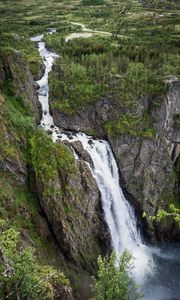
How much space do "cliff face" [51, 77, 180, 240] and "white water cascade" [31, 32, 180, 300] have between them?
217 cm

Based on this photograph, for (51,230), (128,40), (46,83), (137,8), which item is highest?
(137,8)

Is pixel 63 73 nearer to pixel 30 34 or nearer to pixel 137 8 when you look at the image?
pixel 30 34

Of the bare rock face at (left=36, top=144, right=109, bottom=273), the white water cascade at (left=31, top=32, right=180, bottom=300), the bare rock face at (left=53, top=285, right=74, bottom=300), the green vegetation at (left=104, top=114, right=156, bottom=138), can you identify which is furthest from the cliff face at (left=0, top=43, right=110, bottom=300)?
the green vegetation at (left=104, top=114, right=156, bottom=138)

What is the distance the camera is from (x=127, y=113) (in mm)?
63750

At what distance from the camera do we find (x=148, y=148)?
6262 cm

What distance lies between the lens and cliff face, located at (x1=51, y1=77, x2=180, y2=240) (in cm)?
6072

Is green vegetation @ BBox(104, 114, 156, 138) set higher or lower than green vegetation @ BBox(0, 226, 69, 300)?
higher

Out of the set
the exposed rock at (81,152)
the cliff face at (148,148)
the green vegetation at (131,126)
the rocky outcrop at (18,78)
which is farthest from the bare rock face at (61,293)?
the green vegetation at (131,126)

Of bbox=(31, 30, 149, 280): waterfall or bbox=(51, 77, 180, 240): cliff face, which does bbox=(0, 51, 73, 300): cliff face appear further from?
bbox=(51, 77, 180, 240): cliff face

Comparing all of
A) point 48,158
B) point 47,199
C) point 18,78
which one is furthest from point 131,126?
point 47,199

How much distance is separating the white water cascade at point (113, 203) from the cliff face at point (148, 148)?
217cm

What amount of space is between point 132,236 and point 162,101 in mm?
24452

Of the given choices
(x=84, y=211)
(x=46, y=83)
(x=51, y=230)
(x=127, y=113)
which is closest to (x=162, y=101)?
(x=127, y=113)

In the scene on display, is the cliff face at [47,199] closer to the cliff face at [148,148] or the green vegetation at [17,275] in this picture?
the cliff face at [148,148]
